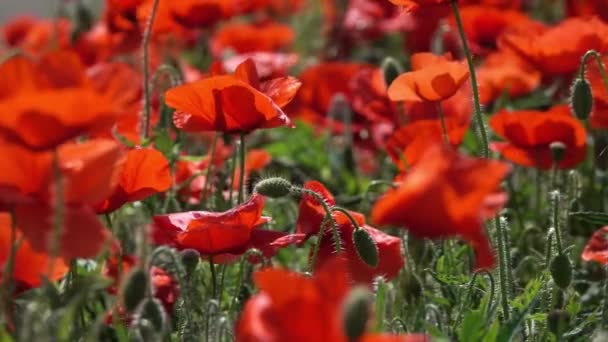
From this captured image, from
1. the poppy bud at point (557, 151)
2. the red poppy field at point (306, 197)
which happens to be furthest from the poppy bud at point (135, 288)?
the poppy bud at point (557, 151)

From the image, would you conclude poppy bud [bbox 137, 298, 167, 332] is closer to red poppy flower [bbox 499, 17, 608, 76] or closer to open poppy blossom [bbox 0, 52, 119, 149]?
open poppy blossom [bbox 0, 52, 119, 149]

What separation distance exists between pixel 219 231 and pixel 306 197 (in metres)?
0.22

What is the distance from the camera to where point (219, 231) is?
173 cm

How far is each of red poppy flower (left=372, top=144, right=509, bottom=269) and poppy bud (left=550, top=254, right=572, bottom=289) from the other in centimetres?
54

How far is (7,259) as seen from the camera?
60.3 inches

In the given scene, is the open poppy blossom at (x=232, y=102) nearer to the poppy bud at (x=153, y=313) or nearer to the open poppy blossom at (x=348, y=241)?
the open poppy blossom at (x=348, y=241)

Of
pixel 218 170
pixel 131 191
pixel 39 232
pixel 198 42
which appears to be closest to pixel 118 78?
pixel 39 232

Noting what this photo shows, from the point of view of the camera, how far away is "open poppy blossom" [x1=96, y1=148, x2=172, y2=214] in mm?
1801

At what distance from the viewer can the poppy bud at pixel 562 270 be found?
1789mm

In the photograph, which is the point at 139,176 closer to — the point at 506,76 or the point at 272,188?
the point at 272,188

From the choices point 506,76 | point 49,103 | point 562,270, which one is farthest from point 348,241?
point 506,76

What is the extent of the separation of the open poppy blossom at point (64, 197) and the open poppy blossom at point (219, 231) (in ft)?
1.06

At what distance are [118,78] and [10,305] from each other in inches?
11.6

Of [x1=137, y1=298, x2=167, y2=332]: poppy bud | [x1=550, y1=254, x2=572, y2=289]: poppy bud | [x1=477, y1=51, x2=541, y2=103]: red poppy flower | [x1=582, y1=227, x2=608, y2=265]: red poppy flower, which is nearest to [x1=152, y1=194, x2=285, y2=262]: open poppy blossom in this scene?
[x1=137, y1=298, x2=167, y2=332]: poppy bud
